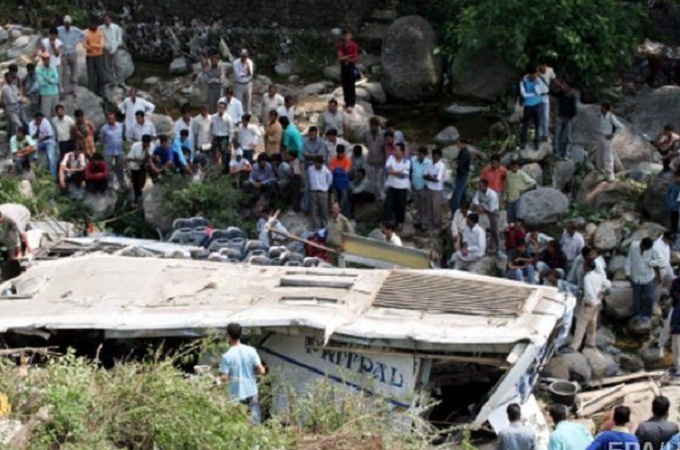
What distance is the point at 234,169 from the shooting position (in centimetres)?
2092

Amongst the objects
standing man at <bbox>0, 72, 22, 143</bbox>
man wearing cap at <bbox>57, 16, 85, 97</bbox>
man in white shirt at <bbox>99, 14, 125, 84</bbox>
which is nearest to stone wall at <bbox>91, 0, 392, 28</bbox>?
man in white shirt at <bbox>99, 14, 125, 84</bbox>

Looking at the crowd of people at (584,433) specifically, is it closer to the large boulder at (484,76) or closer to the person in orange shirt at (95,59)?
the large boulder at (484,76)

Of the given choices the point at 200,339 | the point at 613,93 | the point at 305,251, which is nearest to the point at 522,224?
the point at 305,251

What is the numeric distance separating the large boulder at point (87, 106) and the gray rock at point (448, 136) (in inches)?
198

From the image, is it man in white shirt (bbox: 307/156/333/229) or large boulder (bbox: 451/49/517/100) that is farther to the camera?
large boulder (bbox: 451/49/517/100)

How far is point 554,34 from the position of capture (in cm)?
2256

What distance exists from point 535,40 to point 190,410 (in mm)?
11819

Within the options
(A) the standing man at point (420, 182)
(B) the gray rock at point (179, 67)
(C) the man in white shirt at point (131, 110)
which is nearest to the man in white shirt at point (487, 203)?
(A) the standing man at point (420, 182)

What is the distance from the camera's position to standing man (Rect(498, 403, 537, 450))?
13422mm

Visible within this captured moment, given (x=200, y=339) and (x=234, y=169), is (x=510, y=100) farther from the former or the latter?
(x=200, y=339)

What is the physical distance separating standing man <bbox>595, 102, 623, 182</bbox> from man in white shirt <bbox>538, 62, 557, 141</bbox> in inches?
30.2

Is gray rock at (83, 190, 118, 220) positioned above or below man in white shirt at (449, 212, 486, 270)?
above

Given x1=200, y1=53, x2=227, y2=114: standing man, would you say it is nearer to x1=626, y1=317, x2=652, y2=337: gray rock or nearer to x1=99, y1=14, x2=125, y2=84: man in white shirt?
x1=99, y1=14, x2=125, y2=84: man in white shirt

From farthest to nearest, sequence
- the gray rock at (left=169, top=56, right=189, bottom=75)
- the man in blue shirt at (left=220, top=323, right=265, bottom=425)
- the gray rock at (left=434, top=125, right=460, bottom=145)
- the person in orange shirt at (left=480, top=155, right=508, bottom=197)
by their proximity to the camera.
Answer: the gray rock at (left=169, top=56, right=189, bottom=75)
the gray rock at (left=434, top=125, right=460, bottom=145)
the person in orange shirt at (left=480, top=155, right=508, bottom=197)
the man in blue shirt at (left=220, top=323, right=265, bottom=425)
